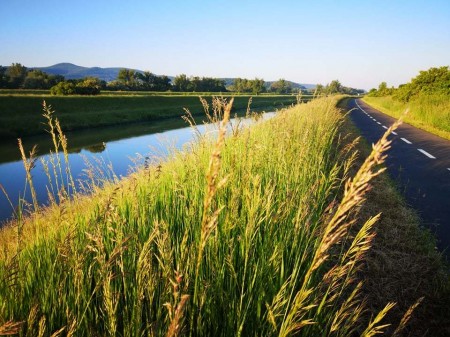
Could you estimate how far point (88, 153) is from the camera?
13.8 meters

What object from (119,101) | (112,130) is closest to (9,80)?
(119,101)

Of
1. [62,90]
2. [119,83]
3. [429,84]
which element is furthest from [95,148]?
[119,83]

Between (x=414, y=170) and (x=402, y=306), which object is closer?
(x=402, y=306)

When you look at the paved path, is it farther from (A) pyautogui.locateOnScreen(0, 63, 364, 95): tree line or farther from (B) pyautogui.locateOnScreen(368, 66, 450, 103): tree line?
(B) pyautogui.locateOnScreen(368, 66, 450, 103): tree line

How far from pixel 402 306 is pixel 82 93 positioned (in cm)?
3418

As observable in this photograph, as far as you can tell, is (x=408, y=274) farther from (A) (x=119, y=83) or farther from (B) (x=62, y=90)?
(A) (x=119, y=83)

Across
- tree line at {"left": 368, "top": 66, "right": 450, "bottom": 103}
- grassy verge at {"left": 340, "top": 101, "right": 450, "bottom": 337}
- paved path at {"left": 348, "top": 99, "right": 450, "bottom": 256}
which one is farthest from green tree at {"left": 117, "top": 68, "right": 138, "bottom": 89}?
grassy verge at {"left": 340, "top": 101, "right": 450, "bottom": 337}

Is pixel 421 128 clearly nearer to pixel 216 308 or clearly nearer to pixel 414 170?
pixel 414 170

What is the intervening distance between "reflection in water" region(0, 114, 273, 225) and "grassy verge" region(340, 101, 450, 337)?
3394 mm

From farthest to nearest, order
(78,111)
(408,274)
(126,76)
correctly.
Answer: (126,76), (78,111), (408,274)

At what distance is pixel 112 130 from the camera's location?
69.9 feet

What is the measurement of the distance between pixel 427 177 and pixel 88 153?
13.5 m

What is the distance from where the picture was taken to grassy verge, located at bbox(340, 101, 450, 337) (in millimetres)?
2562

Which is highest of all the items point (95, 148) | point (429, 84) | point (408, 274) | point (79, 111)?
point (429, 84)
